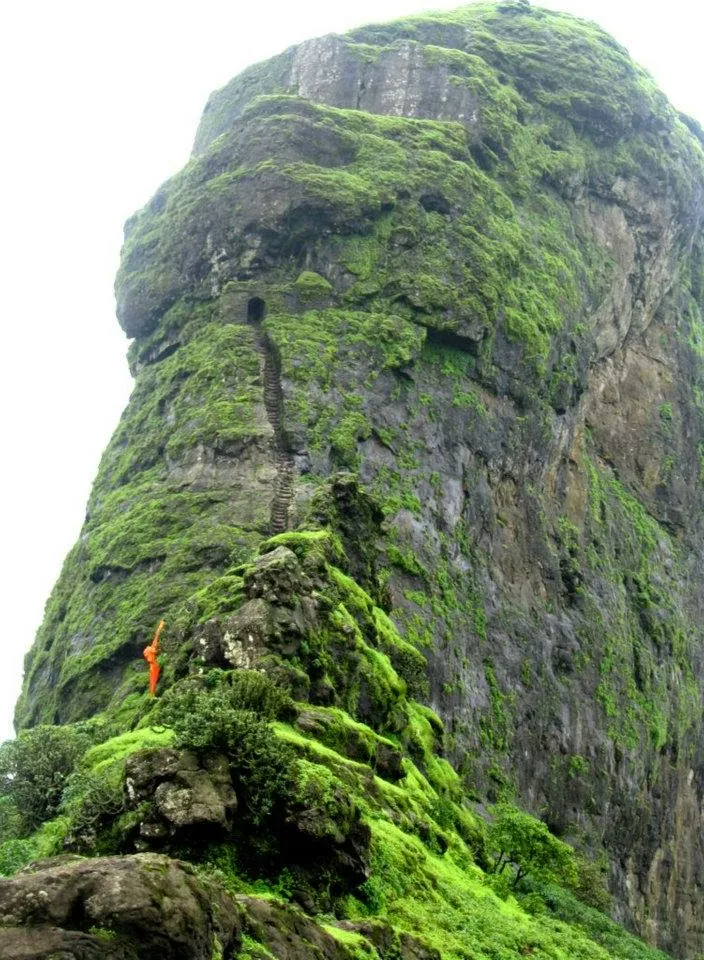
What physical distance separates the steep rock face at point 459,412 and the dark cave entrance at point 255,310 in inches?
8.5

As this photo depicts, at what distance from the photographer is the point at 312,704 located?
24125mm

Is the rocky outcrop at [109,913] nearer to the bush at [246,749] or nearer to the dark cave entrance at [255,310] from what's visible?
the bush at [246,749]

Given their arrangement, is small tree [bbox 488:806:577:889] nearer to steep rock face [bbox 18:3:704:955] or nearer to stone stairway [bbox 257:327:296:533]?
steep rock face [bbox 18:3:704:955]

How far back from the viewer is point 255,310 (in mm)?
53062

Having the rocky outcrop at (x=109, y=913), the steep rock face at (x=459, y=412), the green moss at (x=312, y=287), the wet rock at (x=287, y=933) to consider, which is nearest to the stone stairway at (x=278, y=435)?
the steep rock face at (x=459, y=412)

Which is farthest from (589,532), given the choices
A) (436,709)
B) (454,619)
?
(436,709)

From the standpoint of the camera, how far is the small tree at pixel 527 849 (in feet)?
95.5

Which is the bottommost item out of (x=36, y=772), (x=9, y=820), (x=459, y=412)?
(x=9, y=820)

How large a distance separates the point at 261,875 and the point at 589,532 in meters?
46.4

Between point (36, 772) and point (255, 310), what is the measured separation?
34510 mm

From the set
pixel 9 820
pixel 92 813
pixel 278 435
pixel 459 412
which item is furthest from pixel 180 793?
pixel 459 412

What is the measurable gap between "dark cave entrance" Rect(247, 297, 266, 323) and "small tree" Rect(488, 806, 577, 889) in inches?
1164

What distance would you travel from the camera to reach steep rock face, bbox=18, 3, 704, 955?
145 feet

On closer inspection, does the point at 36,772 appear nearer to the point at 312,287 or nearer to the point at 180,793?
the point at 180,793
